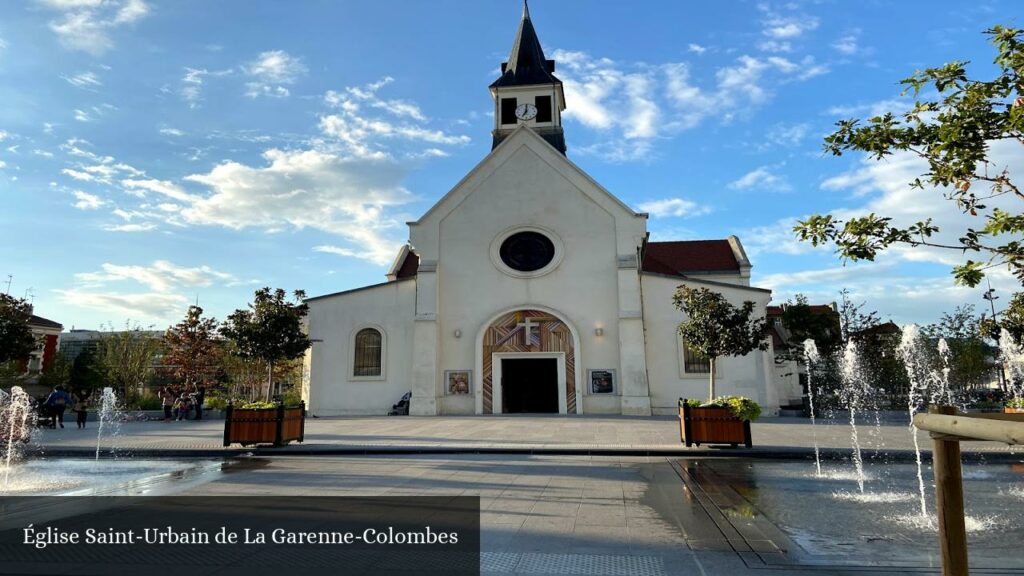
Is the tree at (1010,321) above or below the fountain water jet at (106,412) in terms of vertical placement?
above

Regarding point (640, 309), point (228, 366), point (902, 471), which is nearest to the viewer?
point (902, 471)

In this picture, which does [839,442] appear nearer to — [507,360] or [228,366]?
[507,360]

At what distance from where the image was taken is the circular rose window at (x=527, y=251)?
91.3ft

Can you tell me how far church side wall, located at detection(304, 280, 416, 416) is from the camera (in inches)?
1112

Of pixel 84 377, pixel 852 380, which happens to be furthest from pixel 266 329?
pixel 84 377

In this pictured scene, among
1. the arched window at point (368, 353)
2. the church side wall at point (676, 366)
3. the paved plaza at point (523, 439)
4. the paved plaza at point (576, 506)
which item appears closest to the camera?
the paved plaza at point (576, 506)

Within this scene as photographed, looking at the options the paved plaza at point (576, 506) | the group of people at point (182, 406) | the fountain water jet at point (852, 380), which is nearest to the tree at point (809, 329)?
the fountain water jet at point (852, 380)

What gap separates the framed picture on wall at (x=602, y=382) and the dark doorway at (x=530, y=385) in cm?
180

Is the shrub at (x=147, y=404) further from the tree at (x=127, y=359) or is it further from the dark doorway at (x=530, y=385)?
the dark doorway at (x=530, y=385)

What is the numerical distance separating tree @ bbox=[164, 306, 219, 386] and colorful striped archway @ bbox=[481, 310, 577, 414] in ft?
68.9

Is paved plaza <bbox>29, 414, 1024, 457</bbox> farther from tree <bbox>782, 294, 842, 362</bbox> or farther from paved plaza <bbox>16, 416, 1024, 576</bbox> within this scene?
tree <bbox>782, 294, 842, 362</bbox>

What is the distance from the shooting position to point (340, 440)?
15477 millimetres

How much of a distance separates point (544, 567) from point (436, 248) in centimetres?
2439

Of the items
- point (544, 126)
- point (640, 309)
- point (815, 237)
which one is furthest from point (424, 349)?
point (815, 237)
